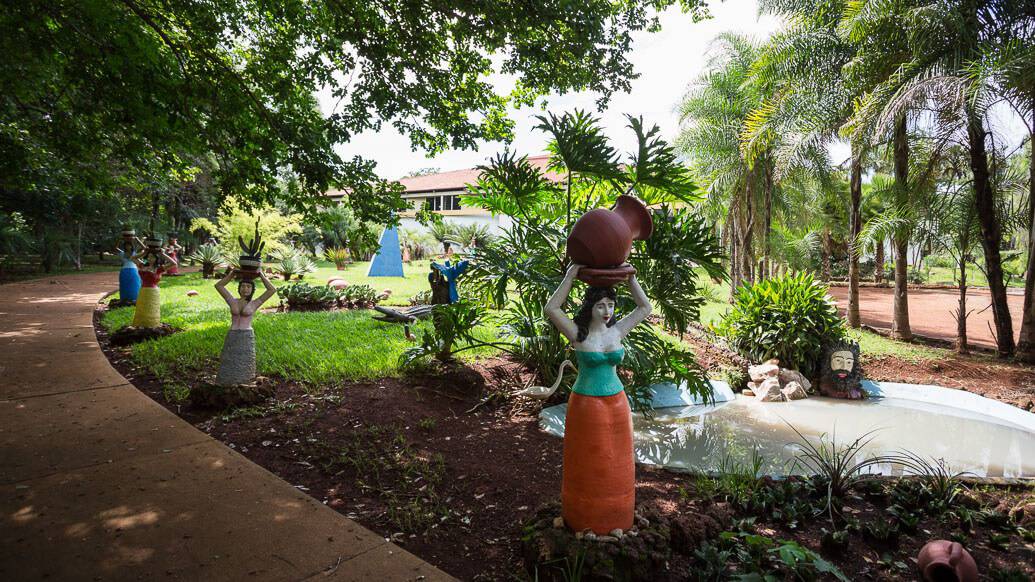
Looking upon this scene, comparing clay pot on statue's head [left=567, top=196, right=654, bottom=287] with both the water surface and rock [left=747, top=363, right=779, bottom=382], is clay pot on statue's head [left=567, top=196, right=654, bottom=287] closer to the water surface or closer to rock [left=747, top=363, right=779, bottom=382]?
the water surface

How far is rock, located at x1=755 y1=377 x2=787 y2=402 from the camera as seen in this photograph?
608 centimetres

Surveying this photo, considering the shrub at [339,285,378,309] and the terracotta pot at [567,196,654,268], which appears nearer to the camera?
the terracotta pot at [567,196,654,268]

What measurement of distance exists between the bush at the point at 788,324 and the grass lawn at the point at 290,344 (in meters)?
3.88

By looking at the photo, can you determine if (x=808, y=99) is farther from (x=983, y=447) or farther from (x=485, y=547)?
(x=485, y=547)

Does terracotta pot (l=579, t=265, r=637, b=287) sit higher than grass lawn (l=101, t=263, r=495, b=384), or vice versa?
terracotta pot (l=579, t=265, r=637, b=287)

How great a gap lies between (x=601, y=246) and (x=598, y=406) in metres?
0.77

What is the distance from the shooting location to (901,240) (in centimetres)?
958

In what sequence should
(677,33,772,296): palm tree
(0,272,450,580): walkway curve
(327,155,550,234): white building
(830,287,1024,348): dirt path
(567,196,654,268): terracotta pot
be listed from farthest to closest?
(327,155,550,234): white building < (677,33,772,296): palm tree < (830,287,1024,348): dirt path < (567,196,654,268): terracotta pot < (0,272,450,580): walkway curve

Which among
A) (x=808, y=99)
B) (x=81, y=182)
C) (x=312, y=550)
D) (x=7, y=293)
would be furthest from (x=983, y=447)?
(x=7, y=293)

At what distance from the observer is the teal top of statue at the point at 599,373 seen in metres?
2.38

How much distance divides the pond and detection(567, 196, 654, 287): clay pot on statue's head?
217cm

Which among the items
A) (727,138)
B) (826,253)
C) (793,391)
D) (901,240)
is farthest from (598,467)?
(826,253)

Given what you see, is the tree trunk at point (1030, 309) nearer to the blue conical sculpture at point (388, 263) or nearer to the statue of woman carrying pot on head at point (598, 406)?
the statue of woman carrying pot on head at point (598, 406)

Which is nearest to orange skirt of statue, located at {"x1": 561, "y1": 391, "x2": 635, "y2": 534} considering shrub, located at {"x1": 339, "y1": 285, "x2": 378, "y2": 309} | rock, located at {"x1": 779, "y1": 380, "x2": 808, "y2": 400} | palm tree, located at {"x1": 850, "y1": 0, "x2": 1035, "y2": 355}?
rock, located at {"x1": 779, "y1": 380, "x2": 808, "y2": 400}
